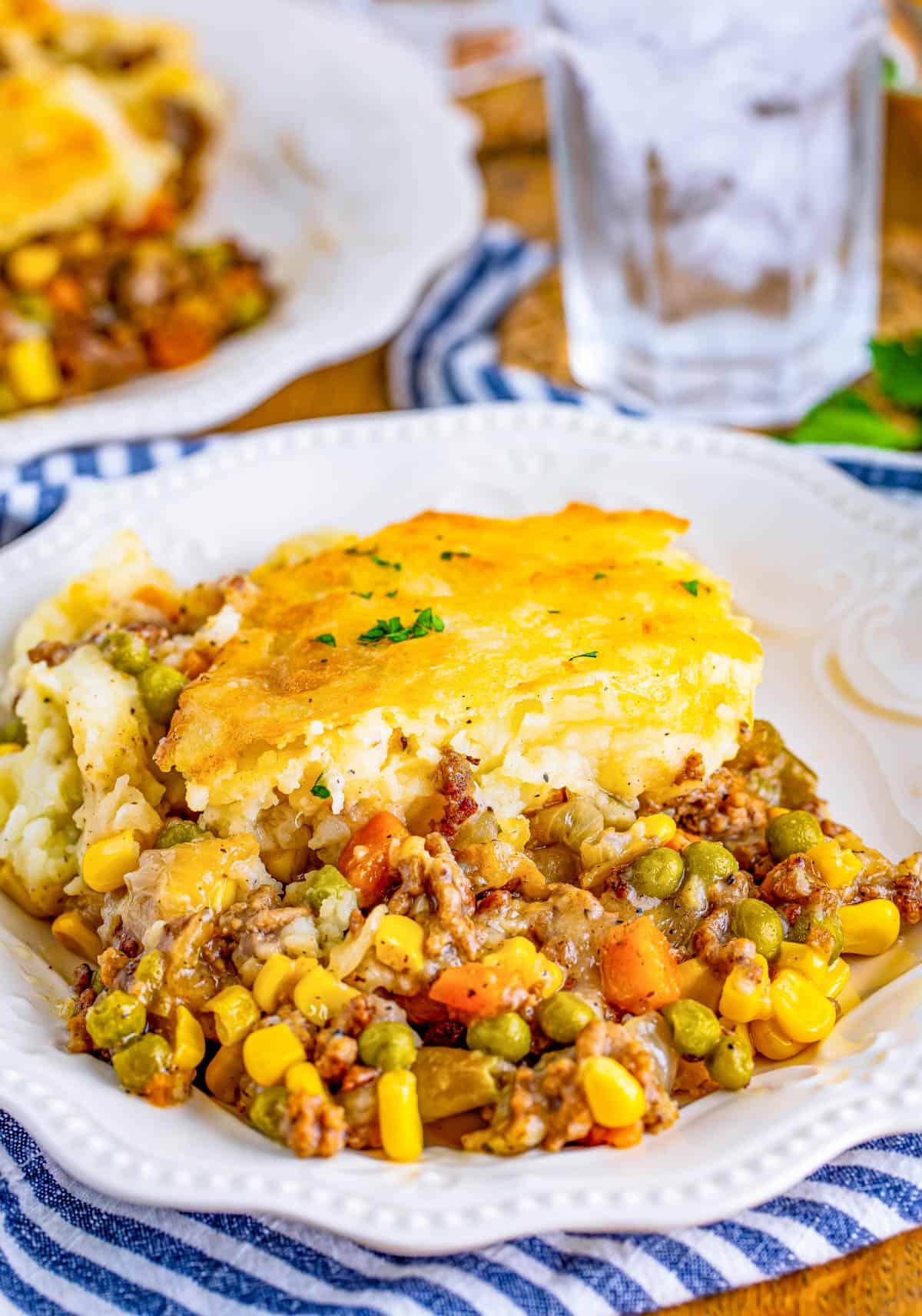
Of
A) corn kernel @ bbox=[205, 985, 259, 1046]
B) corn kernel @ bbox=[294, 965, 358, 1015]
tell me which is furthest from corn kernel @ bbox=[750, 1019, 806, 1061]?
corn kernel @ bbox=[205, 985, 259, 1046]

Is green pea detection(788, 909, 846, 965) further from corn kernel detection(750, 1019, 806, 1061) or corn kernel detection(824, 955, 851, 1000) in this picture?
corn kernel detection(750, 1019, 806, 1061)

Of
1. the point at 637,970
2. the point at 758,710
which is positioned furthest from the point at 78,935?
the point at 758,710

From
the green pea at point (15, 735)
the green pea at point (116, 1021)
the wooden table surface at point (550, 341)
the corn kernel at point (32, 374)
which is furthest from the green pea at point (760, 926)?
the corn kernel at point (32, 374)

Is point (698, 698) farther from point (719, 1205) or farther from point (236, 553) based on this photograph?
point (236, 553)

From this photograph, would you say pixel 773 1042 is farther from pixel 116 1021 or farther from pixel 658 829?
pixel 116 1021

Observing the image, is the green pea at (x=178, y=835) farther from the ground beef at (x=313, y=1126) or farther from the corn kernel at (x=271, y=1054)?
the ground beef at (x=313, y=1126)

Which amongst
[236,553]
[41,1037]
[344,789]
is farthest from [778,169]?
[41,1037]
